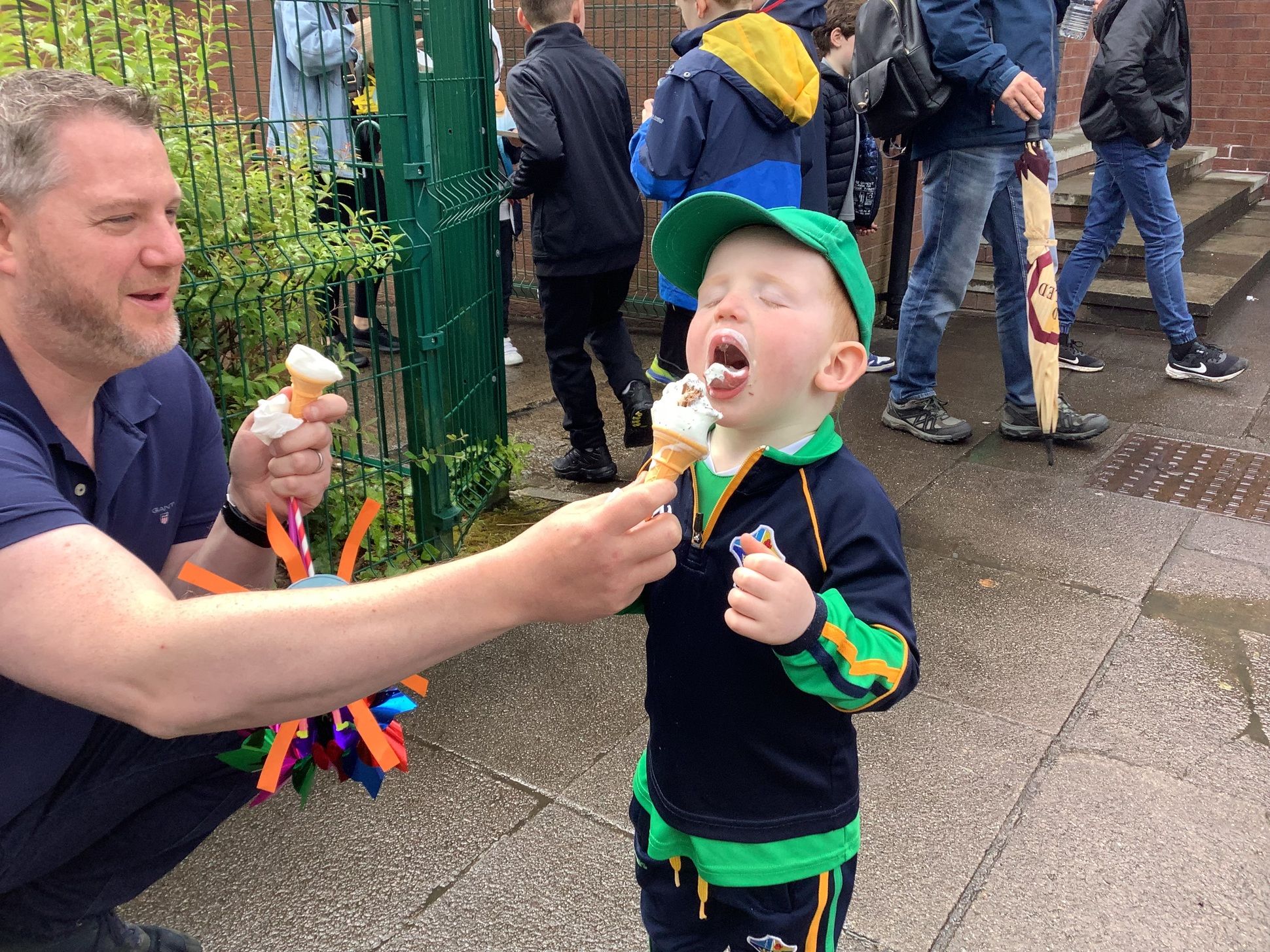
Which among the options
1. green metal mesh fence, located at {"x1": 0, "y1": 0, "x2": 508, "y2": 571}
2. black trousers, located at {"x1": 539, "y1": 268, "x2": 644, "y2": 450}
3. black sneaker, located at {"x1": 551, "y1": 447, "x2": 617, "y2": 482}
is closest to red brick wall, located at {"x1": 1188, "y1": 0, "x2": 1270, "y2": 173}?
black trousers, located at {"x1": 539, "y1": 268, "x2": 644, "y2": 450}

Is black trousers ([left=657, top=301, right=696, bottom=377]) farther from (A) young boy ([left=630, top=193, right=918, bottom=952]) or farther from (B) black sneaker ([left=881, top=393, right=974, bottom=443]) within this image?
(A) young boy ([left=630, top=193, right=918, bottom=952])

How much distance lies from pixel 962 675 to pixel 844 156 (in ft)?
10.5

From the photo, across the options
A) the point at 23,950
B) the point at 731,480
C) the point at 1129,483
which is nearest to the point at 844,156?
the point at 1129,483

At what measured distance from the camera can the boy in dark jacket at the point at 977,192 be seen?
4.61 m

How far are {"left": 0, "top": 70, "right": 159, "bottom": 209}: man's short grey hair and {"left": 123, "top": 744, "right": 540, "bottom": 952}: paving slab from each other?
1607 mm

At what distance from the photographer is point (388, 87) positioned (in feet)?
11.4

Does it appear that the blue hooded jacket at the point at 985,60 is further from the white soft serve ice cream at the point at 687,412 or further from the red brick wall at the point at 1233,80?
the red brick wall at the point at 1233,80

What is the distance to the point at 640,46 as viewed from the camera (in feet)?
23.7

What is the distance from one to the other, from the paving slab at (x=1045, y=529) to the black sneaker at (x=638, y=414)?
1.28 meters

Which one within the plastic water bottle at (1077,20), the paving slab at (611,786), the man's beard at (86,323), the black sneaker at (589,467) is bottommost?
the paving slab at (611,786)

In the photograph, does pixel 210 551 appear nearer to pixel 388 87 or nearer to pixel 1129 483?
pixel 388 87

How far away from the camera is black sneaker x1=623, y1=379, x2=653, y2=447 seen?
4.97m

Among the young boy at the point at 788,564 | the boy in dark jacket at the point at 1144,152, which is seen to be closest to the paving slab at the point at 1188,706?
the young boy at the point at 788,564

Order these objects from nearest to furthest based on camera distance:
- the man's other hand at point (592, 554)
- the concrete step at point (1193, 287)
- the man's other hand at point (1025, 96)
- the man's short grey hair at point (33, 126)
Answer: the man's other hand at point (592, 554), the man's short grey hair at point (33, 126), the man's other hand at point (1025, 96), the concrete step at point (1193, 287)
